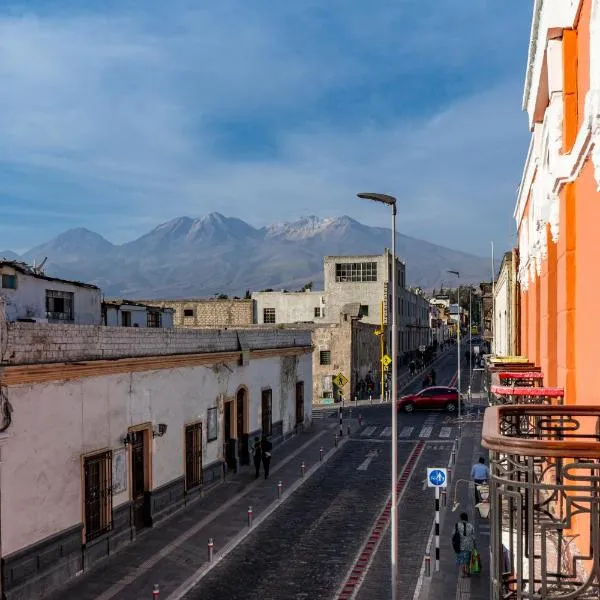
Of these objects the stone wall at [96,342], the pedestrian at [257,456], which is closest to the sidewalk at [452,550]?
the pedestrian at [257,456]

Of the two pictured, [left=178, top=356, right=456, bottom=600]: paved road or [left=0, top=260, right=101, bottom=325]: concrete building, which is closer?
[left=178, top=356, right=456, bottom=600]: paved road

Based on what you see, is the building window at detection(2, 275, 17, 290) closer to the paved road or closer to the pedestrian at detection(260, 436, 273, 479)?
the pedestrian at detection(260, 436, 273, 479)

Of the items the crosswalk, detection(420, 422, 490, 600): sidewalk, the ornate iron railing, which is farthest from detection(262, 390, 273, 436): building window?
the ornate iron railing

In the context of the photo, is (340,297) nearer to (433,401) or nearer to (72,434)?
(433,401)

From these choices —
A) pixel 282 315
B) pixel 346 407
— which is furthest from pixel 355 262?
pixel 346 407

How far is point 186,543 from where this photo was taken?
1783 centimetres

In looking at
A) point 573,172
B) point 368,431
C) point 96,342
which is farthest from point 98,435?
point 368,431

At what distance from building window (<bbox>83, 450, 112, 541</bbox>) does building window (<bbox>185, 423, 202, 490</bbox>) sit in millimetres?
4926

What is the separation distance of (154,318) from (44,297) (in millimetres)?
11186

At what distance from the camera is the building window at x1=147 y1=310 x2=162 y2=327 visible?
112 feet

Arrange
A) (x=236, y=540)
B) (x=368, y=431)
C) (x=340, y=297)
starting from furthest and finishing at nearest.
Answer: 1. (x=340, y=297)
2. (x=368, y=431)
3. (x=236, y=540)

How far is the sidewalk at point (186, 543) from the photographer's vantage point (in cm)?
1474

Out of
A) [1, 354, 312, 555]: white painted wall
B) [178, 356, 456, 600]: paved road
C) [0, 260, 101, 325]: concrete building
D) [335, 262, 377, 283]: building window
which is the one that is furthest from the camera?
[335, 262, 377, 283]: building window

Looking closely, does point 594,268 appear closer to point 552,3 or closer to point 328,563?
point 552,3
